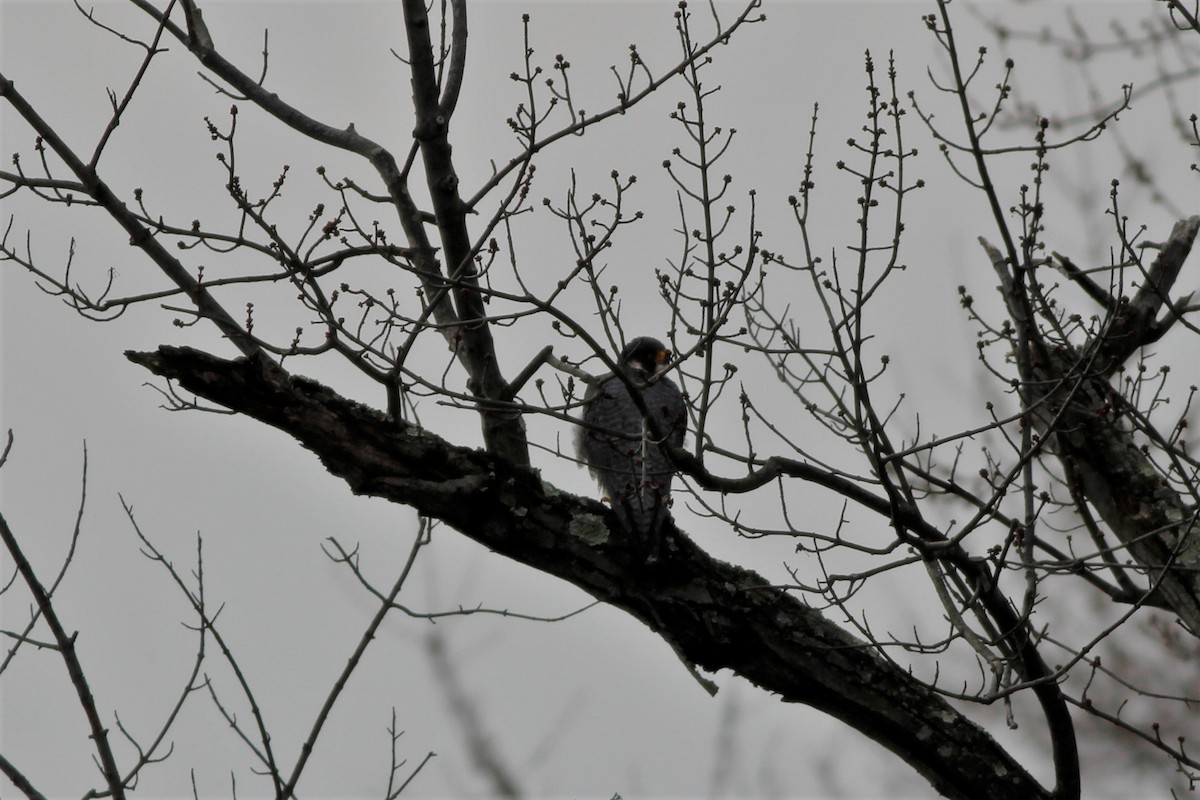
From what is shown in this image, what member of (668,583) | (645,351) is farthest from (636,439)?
(645,351)

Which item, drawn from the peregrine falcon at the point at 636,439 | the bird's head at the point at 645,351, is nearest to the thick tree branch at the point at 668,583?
the peregrine falcon at the point at 636,439

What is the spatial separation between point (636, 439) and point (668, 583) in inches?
28.0

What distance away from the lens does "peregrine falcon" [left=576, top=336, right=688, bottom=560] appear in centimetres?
384

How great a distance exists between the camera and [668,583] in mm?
4133

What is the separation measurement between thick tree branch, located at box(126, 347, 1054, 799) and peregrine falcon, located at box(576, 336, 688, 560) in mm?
127

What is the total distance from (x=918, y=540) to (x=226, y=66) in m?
3.81

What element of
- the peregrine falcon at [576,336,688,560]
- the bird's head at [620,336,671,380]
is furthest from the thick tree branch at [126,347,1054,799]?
the bird's head at [620,336,671,380]

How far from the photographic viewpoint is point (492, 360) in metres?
4.87

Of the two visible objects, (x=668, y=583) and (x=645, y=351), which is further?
(x=645, y=351)

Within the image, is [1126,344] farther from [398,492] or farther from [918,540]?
[398,492]

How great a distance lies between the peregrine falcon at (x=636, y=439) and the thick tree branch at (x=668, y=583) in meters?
0.13

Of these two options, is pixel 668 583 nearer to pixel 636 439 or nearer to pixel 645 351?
pixel 636 439

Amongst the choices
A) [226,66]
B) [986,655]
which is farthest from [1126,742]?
[226,66]

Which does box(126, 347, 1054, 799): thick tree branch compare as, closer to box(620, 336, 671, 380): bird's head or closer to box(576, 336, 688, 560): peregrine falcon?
box(576, 336, 688, 560): peregrine falcon
